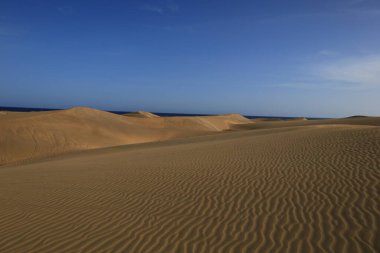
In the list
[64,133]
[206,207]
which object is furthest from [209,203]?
[64,133]

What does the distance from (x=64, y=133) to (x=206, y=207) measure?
23.0 metres

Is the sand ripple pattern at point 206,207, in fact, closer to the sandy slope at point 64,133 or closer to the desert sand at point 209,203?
the desert sand at point 209,203

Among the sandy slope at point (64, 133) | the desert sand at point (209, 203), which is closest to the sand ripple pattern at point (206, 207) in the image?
the desert sand at point (209, 203)

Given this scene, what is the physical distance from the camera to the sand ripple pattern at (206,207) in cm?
516

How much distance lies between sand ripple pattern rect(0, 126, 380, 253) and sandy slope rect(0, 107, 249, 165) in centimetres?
1272

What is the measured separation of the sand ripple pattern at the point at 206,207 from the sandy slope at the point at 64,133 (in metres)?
12.7

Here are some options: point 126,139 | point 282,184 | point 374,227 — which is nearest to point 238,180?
point 282,184

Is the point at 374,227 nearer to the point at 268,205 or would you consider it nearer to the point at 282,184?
the point at 268,205

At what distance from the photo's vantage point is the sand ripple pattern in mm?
5164

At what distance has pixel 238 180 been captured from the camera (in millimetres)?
8781

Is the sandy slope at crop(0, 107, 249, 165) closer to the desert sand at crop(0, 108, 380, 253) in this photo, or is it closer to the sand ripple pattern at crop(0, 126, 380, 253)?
the desert sand at crop(0, 108, 380, 253)

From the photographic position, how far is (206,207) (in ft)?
22.2

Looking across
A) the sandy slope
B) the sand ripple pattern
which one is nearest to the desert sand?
the sand ripple pattern

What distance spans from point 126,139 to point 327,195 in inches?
1006
